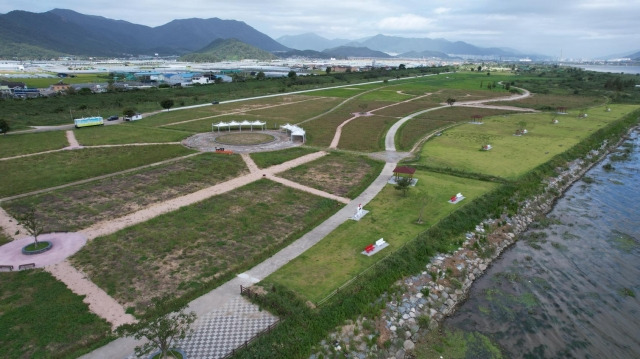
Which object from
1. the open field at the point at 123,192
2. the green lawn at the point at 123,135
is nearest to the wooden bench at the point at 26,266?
the open field at the point at 123,192

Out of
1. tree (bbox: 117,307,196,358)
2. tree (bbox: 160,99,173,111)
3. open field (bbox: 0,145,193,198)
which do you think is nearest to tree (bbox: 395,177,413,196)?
tree (bbox: 117,307,196,358)

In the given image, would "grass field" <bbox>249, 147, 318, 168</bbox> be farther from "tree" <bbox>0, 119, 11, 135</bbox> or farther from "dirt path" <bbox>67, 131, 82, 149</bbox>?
"tree" <bbox>0, 119, 11, 135</bbox>

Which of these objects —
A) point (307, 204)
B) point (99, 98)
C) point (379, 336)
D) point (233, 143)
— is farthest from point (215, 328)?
point (99, 98)

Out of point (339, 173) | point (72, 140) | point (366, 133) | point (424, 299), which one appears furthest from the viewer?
point (366, 133)

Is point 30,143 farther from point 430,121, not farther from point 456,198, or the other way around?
point 430,121

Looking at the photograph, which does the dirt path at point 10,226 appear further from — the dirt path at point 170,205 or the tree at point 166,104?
the tree at point 166,104

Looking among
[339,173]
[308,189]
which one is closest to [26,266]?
[308,189]
